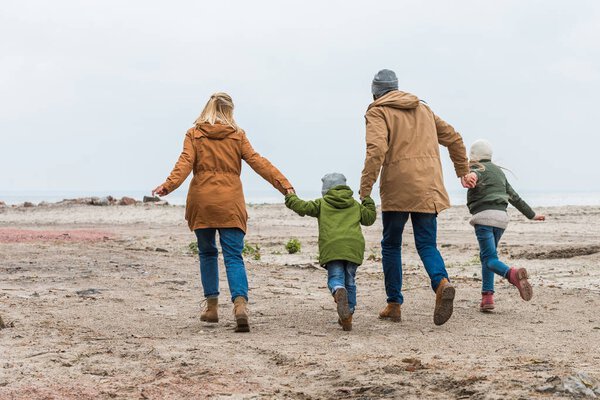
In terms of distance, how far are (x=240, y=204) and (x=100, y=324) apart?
170 cm

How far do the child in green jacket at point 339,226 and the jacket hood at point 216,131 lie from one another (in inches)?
32.1

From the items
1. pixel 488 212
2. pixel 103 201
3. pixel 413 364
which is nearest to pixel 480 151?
pixel 488 212

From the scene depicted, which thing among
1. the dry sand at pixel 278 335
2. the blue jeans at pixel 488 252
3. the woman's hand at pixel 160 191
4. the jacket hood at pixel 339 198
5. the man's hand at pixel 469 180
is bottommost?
the dry sand at pixel 278 335

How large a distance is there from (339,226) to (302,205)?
39 cm

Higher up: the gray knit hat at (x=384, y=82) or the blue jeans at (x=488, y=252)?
the gray knit hat at (x=384, y=82)

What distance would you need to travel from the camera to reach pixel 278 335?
23.9 feet

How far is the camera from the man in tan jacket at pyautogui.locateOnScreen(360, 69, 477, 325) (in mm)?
7535

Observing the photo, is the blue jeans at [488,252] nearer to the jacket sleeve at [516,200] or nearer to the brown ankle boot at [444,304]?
the jacket sleeve at [516,200]

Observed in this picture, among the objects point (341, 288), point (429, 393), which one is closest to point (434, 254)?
point (341, 288)

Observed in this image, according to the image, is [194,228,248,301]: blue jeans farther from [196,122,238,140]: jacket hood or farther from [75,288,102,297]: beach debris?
[75,288,102,297]: beach debris

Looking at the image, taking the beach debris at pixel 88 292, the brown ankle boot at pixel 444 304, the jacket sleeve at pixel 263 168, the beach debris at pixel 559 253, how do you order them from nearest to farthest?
the brown ankle boot at pixel 444 304 < the jacket sleeve at pixel 263 168 < the beach debris at pixel 88 292 < the beach debris at pixel 559 253

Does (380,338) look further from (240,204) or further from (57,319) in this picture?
(57,319)

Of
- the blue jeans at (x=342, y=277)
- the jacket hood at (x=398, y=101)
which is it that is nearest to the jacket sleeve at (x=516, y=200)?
the jacket hood at (x=398, y=101)

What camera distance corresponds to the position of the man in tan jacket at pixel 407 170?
7535 mm
